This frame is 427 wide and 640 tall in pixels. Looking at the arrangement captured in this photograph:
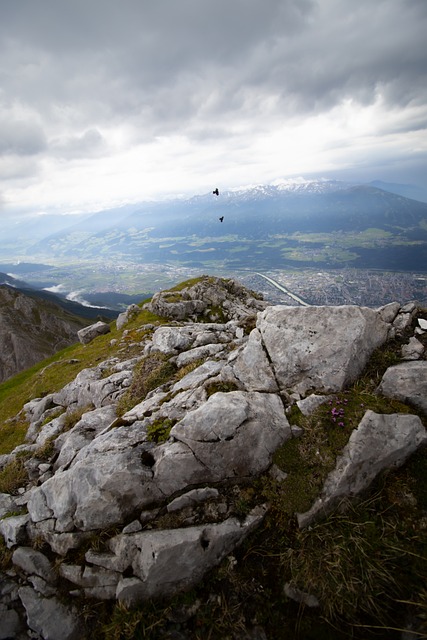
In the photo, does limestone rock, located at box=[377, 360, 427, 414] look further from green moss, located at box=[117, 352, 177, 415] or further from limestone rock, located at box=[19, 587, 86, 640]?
limestone rock, located at box=[19, 587, 86, 640]

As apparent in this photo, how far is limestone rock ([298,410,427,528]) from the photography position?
28.2 ft

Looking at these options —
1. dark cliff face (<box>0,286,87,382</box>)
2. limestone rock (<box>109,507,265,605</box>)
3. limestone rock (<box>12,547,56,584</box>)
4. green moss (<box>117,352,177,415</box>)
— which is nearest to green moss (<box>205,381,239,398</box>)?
green moss (<box>117,352,177,415</box>)

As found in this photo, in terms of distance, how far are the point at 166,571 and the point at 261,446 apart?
448cm

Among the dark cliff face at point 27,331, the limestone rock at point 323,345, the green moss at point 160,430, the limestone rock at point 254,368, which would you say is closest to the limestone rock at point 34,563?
the green moss at point 160,430

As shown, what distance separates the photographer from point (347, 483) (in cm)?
873

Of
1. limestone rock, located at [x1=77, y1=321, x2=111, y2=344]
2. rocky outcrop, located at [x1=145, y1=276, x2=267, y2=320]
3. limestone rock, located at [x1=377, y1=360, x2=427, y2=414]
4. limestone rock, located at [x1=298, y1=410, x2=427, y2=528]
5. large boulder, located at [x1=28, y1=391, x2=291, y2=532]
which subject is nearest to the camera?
limestone rock, located at [x1=298, y1=410, x2=427, y2=528]

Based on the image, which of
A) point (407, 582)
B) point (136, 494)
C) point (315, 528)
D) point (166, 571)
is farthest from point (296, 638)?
point (136, 494)

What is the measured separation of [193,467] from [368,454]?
18.4ft

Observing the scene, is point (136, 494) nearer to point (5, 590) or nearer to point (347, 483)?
point (5, 590)

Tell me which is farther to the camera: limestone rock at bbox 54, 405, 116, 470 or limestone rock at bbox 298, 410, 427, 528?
limestone rock at bbox 54, 405, 116, 470

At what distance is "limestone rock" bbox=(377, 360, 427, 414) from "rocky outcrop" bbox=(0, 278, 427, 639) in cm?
4

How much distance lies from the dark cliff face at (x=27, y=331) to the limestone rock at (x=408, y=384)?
123154 millimetres

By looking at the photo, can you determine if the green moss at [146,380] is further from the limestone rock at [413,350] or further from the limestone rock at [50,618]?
the limestone rock at [413,350]

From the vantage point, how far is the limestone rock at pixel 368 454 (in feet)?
28.2
